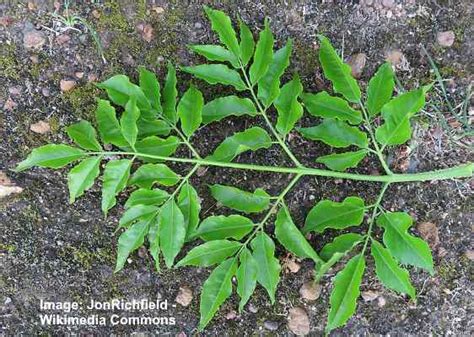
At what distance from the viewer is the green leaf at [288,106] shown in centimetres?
180

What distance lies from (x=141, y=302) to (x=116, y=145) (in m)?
0.57

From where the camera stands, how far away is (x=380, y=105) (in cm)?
180

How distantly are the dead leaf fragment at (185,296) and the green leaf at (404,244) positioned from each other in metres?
0.68

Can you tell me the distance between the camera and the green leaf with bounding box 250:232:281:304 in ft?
5.93

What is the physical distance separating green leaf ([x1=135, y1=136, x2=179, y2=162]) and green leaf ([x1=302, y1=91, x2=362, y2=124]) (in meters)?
0.43

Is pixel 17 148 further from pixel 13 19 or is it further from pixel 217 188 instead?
pixel 217 188

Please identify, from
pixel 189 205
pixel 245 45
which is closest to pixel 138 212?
pixel 189 205

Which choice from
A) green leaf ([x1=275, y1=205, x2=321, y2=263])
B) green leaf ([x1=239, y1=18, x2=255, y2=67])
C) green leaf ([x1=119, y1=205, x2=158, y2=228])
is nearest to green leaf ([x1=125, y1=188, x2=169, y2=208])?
green leaf ([x1=119, y1=205, x2=158, y2=228])

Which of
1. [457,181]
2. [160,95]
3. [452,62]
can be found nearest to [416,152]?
[457,181]

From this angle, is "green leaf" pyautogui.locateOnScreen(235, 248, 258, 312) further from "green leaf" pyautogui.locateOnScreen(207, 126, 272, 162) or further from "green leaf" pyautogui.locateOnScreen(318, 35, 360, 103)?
"green leaf" pyautogui.locateOnScreen(318, 35, 360, 103)

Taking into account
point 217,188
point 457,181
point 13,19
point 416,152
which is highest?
point 13,19

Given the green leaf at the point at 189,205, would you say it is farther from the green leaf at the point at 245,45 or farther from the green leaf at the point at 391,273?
the green leaf at the point at 391,273

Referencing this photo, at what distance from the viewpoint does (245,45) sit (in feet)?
5.98

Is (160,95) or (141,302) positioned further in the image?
(141,302)
